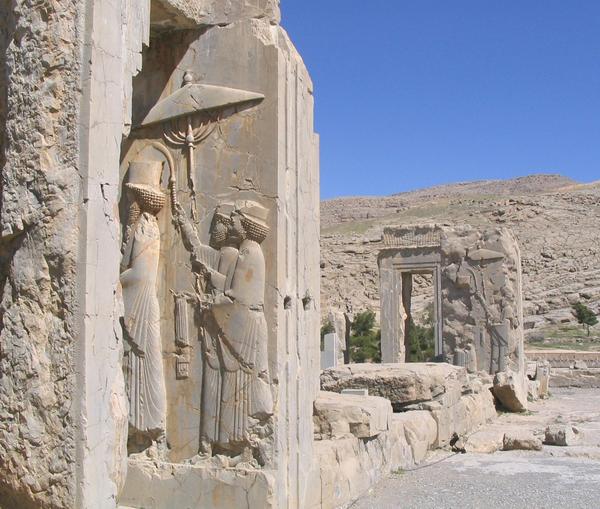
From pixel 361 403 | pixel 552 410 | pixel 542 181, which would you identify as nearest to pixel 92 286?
pixel 361 403

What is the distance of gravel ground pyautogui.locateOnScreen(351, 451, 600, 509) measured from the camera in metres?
5.54

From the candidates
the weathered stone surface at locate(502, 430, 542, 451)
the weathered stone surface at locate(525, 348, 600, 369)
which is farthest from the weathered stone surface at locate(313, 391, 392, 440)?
the weathered stone surface at locate(525, 348, 600, 369)

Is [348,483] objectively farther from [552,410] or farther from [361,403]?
[552,410]

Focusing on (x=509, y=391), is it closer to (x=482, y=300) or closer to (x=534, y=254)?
(x=482, y=300)

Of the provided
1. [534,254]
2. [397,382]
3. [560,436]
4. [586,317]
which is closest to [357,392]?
[397,382]

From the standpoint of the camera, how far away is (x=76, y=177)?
11.0 feet

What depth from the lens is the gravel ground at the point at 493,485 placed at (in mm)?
5535

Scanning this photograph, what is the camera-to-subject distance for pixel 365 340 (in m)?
23.0

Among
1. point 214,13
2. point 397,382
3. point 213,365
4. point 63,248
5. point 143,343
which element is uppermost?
point 214,13

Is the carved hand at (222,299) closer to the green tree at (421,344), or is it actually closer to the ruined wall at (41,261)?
the ruined wall at (41,261)

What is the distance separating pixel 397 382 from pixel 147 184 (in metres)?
3.91

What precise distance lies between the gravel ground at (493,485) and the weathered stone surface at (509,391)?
151 inches

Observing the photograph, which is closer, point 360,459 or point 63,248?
point 63,248

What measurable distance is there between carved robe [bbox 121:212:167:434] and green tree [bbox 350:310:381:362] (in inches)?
618
